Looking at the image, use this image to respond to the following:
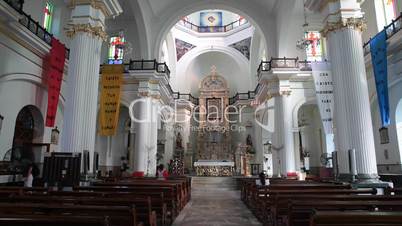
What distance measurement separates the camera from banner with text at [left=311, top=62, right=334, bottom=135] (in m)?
9.28

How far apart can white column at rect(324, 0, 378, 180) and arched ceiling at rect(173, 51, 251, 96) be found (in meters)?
16.9

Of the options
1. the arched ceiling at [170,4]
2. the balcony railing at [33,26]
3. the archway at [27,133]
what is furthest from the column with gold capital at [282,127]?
the archway at [27,133]

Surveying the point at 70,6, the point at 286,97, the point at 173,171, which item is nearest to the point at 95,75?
the point at 70,6

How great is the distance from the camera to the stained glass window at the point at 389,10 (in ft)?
40.9

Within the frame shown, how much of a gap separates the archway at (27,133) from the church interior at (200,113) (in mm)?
62

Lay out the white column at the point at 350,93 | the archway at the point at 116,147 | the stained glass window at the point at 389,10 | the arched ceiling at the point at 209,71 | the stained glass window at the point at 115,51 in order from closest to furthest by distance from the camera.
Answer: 1. the white column at the point at 350,93
2. the stained glass window at the point at 389,10
3. the stained glass window at the point at 115,51
4. the archway at the point at 116,147
5. the arched ceiling at the point at 209,71

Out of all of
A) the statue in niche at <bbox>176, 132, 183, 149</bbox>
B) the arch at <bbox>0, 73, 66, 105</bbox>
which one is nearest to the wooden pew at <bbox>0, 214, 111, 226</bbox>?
the arch at <bbox>0, 73, 66, 105</bbox>

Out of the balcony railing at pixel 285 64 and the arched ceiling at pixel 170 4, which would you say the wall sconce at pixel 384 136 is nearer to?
the balcony railing at pixel 285 64

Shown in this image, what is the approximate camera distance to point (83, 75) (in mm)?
7820

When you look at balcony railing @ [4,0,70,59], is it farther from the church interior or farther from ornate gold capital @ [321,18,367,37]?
ornate gold capital @ [321,18,367,37]

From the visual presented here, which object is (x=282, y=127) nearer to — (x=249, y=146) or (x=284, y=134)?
(x=284, y=134)

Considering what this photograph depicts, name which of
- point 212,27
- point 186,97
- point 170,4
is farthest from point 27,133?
point 212,27

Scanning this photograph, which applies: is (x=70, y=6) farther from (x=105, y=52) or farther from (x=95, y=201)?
(x=105, y=52)

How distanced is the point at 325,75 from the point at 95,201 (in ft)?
27.4
